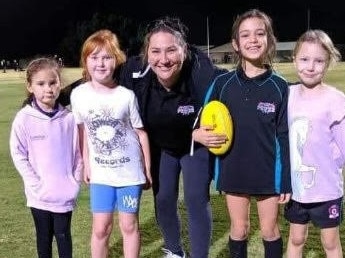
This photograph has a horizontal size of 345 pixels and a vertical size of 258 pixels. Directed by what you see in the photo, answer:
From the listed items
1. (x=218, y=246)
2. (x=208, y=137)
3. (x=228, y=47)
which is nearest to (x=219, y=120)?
(x=208, y=137)

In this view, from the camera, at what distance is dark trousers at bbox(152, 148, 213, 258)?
3.82 metres

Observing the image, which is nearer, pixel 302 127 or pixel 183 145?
pixel 302 127

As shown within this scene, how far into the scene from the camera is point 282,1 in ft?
201

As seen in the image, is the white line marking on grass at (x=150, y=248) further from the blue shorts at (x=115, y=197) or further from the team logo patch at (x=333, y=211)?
the team logo patch at (x=333, y=211)

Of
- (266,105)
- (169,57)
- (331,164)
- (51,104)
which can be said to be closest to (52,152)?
(51,104)

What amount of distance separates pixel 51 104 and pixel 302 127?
1.47 meters

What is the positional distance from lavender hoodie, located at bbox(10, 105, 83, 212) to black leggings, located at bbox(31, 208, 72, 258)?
5 centimetres

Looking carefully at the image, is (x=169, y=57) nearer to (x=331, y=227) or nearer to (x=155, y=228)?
(x=331, y=227)

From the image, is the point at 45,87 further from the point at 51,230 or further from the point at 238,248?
the point at 238,248

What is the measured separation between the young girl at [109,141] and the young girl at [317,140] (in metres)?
0.92

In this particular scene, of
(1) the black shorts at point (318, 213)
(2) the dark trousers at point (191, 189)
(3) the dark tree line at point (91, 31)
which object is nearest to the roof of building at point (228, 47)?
(3) the dark tree line at point (91, 31)

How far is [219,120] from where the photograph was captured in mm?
3389

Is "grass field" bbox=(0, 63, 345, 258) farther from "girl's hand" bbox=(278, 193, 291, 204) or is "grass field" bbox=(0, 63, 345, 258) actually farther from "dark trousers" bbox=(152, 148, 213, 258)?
"girl's hand" bbox=(278, 193, 291, 204)

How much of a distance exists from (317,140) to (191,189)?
0.91 m
